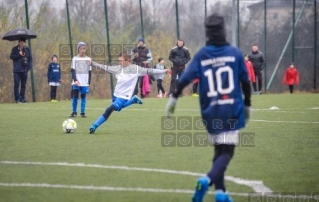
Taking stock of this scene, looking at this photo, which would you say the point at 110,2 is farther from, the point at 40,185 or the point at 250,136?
the point at 40,185

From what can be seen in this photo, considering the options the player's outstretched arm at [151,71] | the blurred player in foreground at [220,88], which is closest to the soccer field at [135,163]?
the blurred player in foreground at [220,88]

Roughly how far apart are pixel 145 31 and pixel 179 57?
644 cm

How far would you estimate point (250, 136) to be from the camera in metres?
11.3

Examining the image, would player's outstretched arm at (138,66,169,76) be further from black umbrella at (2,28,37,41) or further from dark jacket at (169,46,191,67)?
dark jacket at (169,46,191,67)

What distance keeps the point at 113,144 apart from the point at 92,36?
61.6ft

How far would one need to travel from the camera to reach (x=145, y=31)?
29438mm

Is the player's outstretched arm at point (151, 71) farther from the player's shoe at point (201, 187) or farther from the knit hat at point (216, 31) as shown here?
the player's shoe at point (201, 187)

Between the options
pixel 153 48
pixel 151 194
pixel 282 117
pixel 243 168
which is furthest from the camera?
pixel 153 48

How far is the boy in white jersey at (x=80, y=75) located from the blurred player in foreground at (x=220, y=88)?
31.2 ft

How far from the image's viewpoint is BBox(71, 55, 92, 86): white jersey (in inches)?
607

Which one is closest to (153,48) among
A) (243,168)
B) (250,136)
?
(250,136)

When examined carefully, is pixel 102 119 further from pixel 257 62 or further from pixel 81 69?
pixel 257 62

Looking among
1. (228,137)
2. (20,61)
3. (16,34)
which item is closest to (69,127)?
(228,137)

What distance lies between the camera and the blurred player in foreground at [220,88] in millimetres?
5719
